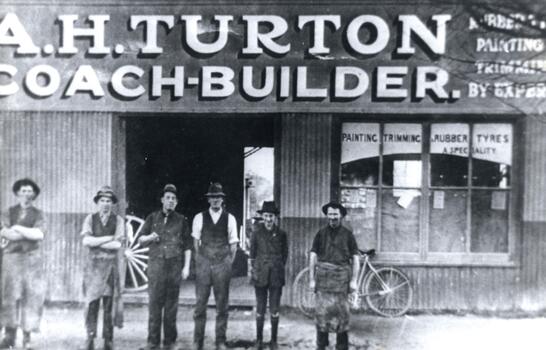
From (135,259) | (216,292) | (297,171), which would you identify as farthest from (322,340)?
(135,259)

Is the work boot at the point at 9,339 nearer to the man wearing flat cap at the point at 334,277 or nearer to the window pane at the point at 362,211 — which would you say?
the man wearing flat cap at the point at 334,277

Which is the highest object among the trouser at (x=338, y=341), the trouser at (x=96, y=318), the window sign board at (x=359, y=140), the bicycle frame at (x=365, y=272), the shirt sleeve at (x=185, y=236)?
the window sign board at (x=359, y=140)

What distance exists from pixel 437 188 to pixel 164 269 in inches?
170

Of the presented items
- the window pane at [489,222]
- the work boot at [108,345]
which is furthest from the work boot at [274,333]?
the window pane at [489,222]

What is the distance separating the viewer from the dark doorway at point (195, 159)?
10367 millimetres

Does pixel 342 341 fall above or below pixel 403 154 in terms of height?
below

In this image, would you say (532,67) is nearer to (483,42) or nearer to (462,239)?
(483,42)

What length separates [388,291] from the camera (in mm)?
8242

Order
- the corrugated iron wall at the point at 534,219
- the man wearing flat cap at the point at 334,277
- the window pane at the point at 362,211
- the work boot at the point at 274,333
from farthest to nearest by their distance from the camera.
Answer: the window pane at the point at 362,211 < the corrugated iron wall at the point at 534,219 < the work boot at the point at 274,333 < the man wearing flat cap at the point at 334,277

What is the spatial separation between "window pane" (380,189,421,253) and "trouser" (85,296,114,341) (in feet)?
13.6

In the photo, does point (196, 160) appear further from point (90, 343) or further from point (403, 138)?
point (90, 343)

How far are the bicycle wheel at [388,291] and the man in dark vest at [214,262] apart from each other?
242 centimetres

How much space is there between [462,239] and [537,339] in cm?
177

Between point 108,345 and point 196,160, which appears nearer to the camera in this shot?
point 108,345
